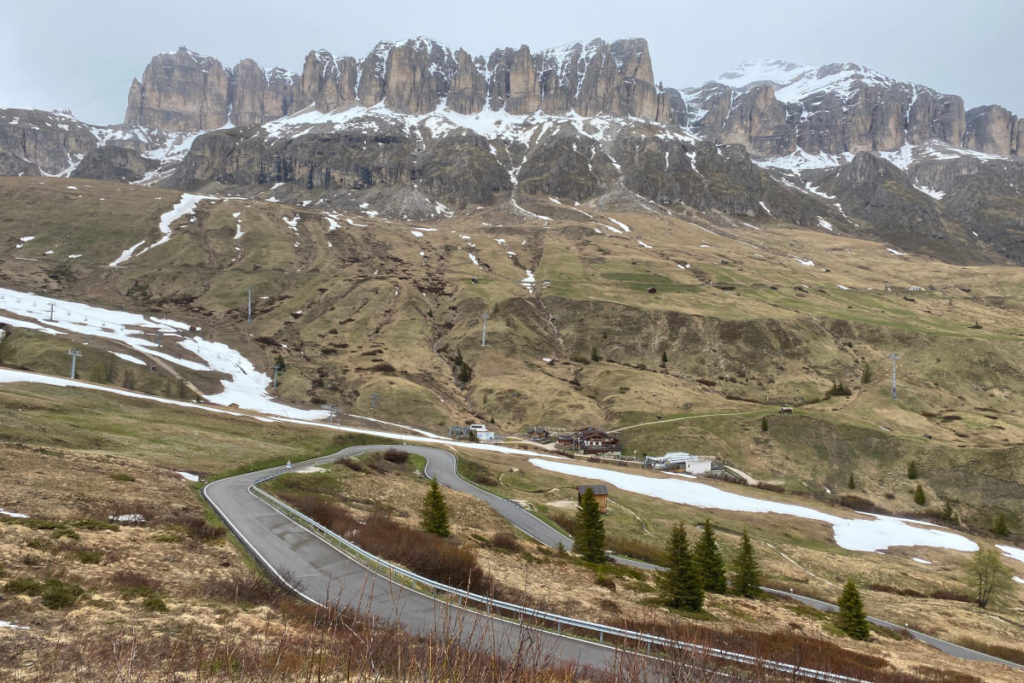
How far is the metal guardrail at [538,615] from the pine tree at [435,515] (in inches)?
273

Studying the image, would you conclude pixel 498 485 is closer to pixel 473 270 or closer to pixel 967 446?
pixel 967 446

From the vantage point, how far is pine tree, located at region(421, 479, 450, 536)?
99.6 feet

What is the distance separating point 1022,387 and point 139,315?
197796 millimetres

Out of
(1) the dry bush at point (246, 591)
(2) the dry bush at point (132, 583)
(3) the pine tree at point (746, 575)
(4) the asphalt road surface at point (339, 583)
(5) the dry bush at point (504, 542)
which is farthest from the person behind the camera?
(3) the pine tree at point (746, 575)

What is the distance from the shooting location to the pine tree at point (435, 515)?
99.6 feet

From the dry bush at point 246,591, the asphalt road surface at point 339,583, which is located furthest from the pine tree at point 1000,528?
the dry bush at point 246,591

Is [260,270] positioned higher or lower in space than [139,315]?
higher

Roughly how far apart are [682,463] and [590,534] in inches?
2272

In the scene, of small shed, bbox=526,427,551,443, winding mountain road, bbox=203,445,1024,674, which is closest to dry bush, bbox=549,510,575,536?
winding mountain road, bbox=203,445,1024,674

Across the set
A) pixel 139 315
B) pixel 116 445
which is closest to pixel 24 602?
pixel 116 445

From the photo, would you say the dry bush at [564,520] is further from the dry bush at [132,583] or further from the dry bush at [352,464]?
the dry bush at [132,583]

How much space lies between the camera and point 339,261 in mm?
176875

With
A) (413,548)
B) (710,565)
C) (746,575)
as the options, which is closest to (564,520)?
(710,565)

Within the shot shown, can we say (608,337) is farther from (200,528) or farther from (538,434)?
(200,528)
